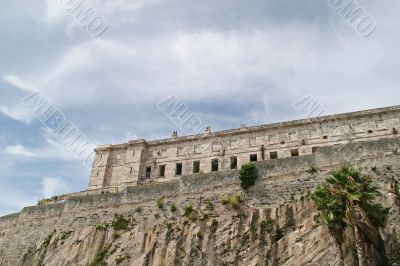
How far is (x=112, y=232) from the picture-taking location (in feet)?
76.7

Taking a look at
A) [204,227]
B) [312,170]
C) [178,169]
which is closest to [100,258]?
[204,227]

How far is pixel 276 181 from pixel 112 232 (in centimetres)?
978

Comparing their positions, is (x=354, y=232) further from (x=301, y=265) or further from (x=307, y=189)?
(x=307, y=189)

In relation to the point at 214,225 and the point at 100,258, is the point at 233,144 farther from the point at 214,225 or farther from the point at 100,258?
the point at 100,258

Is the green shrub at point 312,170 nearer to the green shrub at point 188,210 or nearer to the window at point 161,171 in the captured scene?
the green shrub at point 188,210

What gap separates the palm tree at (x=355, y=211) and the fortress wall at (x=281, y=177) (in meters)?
5.03

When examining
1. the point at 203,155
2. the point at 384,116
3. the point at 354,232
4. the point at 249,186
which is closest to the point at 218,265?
the point at 249,186

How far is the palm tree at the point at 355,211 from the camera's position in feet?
45.9

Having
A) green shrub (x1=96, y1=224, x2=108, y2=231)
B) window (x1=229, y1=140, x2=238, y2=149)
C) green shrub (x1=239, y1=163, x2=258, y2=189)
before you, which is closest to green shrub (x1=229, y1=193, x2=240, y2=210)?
green shrub (x1=239, y1=163, x2=258, y2=189)

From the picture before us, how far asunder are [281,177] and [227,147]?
12302mm

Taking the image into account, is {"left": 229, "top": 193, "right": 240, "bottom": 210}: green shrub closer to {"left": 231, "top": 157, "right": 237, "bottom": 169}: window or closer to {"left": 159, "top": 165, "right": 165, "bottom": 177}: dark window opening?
{"left": 231, "top": 157, "right": 237, "bottom": 169}: window

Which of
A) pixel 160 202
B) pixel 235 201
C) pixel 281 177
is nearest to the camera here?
pixel 235 201

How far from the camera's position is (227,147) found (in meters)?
33.5

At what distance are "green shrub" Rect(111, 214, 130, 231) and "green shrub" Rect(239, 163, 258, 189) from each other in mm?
7126
